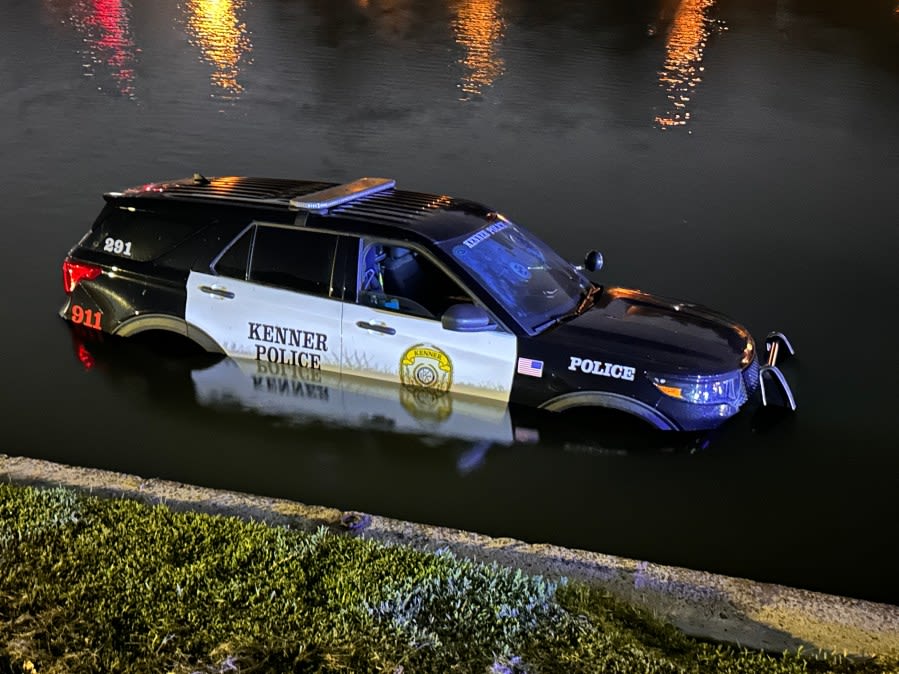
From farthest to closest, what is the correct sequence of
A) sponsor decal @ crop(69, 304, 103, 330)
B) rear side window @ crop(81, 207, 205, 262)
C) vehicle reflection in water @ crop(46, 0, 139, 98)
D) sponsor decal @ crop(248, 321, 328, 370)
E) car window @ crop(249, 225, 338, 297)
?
vehicle reflection in water @ crop(46, 0, 139, 98) < sponsor decal @ crop(69, 304, 103, 330) < rear side window @ crop(81, 207, 205, 262) < sponsor decal @ crop(248, 321, 328, 370) < car window @ crop(249, 225, 338, 297)

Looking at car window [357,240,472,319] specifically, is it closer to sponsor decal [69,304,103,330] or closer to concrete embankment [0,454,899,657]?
concrete embankment [0,454,899,657]

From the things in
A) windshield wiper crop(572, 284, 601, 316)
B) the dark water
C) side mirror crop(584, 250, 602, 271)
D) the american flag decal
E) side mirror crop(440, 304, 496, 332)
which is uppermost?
side mirror crop(440, 304, 496, 332)

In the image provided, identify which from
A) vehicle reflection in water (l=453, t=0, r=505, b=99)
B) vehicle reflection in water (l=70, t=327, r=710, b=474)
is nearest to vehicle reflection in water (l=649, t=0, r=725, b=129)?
vehicle reflection in water (l=453, t=0, r=505, b=99)

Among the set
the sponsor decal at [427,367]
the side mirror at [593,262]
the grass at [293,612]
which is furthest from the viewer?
the side mirror at [593,262]

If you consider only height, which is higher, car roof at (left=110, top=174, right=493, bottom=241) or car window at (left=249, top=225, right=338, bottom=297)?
car roof at (left=110, top=174, right=493, bottom=241)

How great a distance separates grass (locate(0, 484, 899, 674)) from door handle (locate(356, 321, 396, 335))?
7.19 ft

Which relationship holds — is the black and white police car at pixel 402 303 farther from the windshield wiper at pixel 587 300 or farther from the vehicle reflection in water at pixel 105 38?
the vehicle reflection in water at pixel 105 38

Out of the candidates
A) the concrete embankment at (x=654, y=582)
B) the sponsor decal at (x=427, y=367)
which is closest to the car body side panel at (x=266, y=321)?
the sponsor decal at (x=427, y=367)

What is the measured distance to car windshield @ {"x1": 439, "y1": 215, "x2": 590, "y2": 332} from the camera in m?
7.52

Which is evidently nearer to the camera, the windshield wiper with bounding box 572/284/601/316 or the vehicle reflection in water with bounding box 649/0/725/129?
the windshield wiper with bounding box 572/284/601/316

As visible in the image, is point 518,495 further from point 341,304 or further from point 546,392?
point 341,304

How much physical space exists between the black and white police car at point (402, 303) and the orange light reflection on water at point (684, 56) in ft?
32.5

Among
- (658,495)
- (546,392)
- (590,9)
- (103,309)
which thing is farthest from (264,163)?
(590,9)

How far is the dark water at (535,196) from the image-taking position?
22.9 feet
